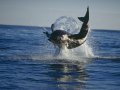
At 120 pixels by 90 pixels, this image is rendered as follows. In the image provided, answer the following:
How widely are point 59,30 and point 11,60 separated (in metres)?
4.42

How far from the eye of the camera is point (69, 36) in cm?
2883

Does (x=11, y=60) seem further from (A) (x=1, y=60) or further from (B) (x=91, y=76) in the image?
(B) (x=91, y=76)

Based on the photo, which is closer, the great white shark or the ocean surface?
the ocean surface

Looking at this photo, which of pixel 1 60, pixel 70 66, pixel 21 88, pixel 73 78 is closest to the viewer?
pixel 21 88

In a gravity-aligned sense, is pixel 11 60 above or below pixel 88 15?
below

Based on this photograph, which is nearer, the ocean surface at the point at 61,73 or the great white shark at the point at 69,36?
the ocean surface at the point at 61,73

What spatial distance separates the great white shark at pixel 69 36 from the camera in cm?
2788

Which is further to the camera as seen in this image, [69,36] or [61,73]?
[69,36]

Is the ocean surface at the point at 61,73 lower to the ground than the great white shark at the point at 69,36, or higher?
lower

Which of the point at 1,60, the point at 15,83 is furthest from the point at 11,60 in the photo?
the point at 15,83

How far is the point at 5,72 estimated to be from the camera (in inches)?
946

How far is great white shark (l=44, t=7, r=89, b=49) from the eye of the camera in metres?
27.9

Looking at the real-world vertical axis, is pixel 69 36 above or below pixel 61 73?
above

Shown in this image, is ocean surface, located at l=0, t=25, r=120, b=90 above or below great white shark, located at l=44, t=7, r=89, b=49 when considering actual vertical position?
below
